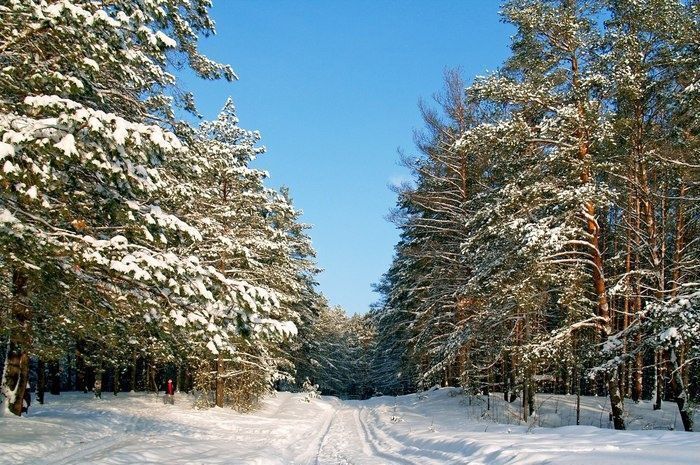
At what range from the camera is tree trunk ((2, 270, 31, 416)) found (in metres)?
7.98

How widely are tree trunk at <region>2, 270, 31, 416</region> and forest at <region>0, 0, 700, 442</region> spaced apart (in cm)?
8

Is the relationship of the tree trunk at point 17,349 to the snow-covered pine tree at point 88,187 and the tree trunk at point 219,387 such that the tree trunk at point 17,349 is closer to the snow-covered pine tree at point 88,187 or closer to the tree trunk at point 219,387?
the snow-covered pine tree at point 88,187

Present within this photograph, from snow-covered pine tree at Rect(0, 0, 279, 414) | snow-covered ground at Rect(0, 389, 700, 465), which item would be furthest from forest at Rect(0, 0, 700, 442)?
snow-covered ground at Rect(0, 389, 700, 465)

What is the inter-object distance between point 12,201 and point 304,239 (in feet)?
97.6

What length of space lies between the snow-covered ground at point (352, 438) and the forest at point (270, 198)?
1440 millimetres

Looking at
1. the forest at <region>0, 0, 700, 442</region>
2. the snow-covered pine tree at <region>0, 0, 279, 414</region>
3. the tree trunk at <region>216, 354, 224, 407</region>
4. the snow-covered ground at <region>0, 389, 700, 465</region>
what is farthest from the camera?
the tree trunk at <region>216, 354, 224, 407</region>

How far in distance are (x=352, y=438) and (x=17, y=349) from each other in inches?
341

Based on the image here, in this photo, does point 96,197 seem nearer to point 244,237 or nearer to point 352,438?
point 352,438

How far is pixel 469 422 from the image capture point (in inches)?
596

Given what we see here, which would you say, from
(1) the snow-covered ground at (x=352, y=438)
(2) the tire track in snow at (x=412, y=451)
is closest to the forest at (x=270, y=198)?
(1) the snow-covered ground at (x=352, y=438)

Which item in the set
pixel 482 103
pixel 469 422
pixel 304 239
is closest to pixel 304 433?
pixel 469 422

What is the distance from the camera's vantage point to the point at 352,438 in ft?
46.1

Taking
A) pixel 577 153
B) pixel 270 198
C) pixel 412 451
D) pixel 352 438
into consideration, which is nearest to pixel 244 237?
pixel 270 198

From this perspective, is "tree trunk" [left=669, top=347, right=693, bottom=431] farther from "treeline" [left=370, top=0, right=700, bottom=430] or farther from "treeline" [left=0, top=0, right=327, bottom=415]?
"treeline" [left=0, top=0, right=327, bottom=415]
